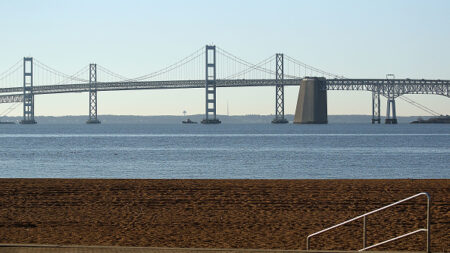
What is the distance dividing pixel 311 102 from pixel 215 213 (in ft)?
331

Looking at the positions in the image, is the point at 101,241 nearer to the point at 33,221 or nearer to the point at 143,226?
the point at 143,226

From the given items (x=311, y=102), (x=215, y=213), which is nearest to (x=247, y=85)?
(x=311, y=102)

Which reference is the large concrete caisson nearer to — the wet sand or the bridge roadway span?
the bridge roadway span

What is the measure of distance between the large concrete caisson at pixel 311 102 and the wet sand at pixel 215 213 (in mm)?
91390

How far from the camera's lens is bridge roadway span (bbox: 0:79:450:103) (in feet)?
299

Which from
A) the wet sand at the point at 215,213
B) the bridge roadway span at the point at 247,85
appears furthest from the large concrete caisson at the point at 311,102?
the wet sand at the point at 215,213

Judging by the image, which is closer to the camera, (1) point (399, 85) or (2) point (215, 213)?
(2) point (215, 213)

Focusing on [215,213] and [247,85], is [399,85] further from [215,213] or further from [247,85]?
[215,213]

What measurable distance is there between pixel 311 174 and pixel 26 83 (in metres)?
98.2

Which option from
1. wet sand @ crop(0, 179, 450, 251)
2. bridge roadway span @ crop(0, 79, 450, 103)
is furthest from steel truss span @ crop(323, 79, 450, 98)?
wet sand @ crop(0, 179, 450, 251)

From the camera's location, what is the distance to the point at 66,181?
55.0 feet

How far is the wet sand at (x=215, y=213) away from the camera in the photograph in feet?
31.2

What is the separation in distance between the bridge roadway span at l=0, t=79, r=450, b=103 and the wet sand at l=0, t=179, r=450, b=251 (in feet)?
248

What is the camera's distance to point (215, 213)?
1166 cm
